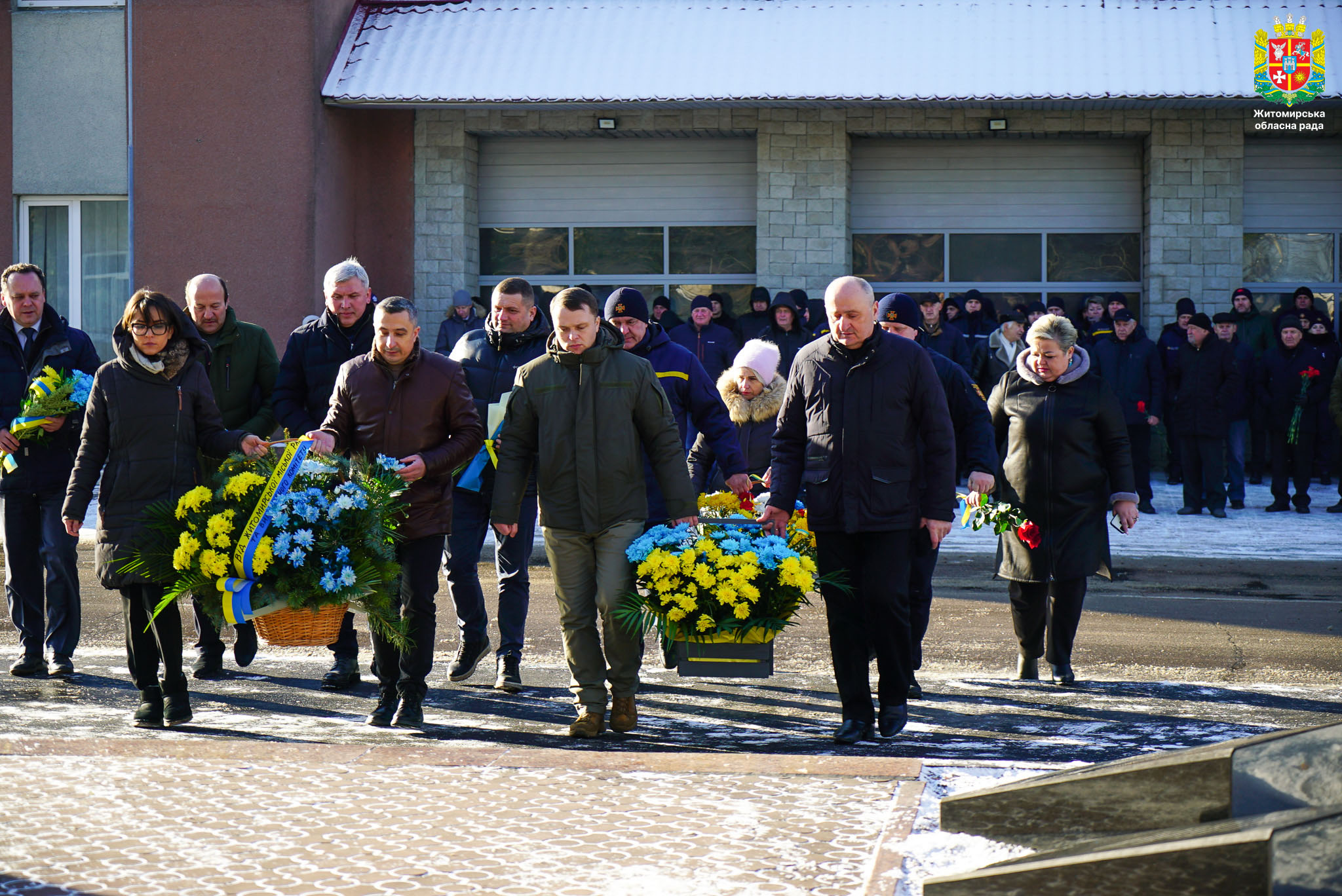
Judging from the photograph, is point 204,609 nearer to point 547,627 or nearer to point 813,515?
point 813,515

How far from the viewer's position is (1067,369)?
7.66 m

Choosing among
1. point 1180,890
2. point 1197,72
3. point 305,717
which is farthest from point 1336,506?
point 1180,890

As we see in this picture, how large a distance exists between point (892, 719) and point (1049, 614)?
5.43 ft

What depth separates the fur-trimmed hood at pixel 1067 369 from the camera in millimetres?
7652

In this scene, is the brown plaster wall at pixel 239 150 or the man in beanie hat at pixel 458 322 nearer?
the man in beanie hat at pixel 458 322

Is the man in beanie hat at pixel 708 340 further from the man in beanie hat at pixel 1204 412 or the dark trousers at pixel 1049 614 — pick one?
the dark trousers at pixel 1049 614

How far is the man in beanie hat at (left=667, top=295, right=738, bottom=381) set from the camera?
1587 cm

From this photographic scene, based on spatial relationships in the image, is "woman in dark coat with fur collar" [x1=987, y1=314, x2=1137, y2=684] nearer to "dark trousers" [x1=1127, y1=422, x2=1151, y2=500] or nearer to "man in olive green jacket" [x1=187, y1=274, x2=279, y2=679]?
"man in olive green jacket" [x1=187, y1=274, x2=279, y2=679]

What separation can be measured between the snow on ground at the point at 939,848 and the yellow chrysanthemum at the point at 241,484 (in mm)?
3039

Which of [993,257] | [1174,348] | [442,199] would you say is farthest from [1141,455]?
[442,199]

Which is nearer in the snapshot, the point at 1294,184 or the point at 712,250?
the point at 1294,184

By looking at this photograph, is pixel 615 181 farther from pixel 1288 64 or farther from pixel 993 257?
pixel 1288 64

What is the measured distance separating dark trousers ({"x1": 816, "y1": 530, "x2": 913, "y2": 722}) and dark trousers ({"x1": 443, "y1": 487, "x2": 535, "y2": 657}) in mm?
1693

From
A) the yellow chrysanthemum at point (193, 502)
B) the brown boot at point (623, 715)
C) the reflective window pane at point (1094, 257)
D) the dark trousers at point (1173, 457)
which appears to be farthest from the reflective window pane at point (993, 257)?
the yellow chrysanthemum at point (193, 502)
